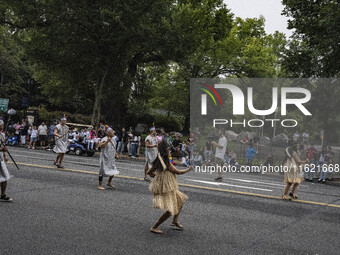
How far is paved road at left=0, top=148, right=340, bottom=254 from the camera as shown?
6.26 metres

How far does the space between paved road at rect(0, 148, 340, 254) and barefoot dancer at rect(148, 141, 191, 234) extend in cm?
40

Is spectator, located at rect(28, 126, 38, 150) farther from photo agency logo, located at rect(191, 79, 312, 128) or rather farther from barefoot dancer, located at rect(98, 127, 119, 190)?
barefoot dancer, located at rect(98, 127, 119, 190)

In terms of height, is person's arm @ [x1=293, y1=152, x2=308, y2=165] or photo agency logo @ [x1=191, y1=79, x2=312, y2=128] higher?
photo agency logo @ [x1=191, y1=79, x2=312, y2=128]

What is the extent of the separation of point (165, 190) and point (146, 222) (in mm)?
1121

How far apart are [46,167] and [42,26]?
53.5 feet

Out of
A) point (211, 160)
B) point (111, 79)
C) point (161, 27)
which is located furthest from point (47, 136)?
point (211, 160)

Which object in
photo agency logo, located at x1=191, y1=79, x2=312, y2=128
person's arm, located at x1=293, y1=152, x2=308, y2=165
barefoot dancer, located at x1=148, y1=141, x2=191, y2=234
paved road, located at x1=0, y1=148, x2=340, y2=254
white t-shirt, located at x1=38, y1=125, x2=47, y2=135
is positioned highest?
photo agency logo, located at x1=191, y1=79, x2=312, y2=128

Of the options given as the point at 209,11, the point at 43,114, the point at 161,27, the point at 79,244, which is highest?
the point at 209,11

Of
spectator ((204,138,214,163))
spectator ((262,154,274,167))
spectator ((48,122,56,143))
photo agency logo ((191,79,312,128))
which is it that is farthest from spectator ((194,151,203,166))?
photo agency logo ((191,79,312,128))

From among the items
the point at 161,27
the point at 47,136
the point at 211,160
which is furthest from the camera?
the point at 47,136

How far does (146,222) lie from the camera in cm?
780

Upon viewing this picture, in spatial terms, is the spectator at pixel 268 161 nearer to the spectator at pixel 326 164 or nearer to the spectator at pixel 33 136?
the spectator at pixel 326 164

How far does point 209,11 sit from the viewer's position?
35.4 m

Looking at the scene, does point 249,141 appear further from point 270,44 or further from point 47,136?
point 270,44
